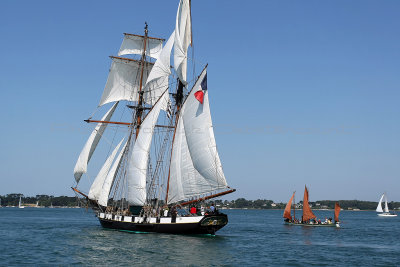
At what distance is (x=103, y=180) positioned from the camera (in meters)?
67.8

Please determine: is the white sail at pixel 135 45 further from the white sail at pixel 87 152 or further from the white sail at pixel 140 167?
the white sail at pixel 140 167

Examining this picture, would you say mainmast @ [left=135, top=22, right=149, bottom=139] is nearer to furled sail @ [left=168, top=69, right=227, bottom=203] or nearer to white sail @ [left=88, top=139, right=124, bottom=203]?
white sail @ [left=88, top=139, right=124, bottom=203]

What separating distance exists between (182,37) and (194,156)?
14.7m

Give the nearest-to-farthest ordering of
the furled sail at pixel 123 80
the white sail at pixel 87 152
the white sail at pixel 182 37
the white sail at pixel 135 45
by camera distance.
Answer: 1. the white sail at pixel 182 37
2. the white sail at pixel 87 152
3. the furled sail at pixel 123 80
4. the white sail at pixel 135 45

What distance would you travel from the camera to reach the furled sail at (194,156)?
50.2 m

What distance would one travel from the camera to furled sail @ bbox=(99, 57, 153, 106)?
7419 centimetres

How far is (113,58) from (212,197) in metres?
32.9

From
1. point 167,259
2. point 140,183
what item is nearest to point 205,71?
point 140,183

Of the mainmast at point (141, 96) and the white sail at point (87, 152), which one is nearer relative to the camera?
the white sail at point (87, 152)

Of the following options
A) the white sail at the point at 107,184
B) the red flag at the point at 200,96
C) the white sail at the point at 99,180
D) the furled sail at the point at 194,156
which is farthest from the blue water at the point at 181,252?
the red flag at the point at 200,96

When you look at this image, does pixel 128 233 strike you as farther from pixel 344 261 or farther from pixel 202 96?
pixel 344 261

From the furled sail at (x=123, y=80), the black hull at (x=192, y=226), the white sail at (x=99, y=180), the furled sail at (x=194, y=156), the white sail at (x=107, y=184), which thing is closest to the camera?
the black hull at (x=192, y=226)

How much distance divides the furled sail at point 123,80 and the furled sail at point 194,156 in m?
22.2

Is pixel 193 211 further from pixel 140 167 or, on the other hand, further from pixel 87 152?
pixel 87 152
